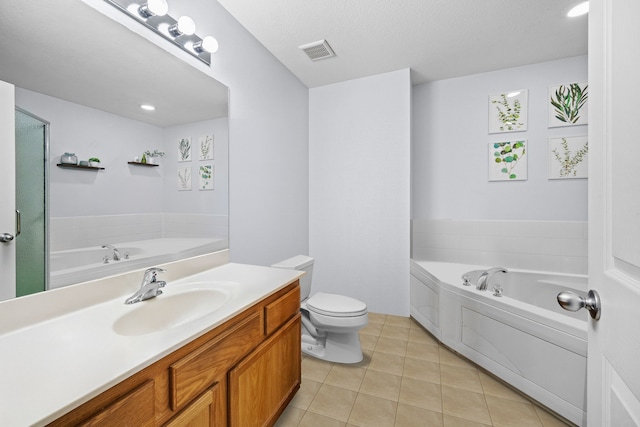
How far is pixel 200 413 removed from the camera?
91 centimetres

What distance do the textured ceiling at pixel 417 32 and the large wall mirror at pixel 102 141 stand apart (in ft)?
2.94

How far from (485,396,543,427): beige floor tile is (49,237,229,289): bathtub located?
190 cm

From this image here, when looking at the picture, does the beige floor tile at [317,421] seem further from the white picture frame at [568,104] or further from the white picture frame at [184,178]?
the white picture frame at [568,104]

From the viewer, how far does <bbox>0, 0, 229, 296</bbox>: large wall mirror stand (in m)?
0.96

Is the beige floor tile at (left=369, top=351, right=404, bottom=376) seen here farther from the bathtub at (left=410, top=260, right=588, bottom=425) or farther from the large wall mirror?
the large wall mirror

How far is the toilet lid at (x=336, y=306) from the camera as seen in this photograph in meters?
1.93

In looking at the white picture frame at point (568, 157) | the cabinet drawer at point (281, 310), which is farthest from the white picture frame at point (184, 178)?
the white picture frame at point (568, 157)

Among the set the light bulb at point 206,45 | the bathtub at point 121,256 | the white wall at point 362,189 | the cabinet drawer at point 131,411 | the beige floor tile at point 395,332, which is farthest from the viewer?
the white wall at point 362,189

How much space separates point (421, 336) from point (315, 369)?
3.44ft

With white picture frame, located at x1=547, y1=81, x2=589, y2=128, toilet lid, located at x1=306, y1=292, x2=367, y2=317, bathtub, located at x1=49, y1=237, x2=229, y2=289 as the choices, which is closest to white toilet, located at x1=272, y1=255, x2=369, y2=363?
toilet lid, located at x1=306, y1=292, x2=367, y2=317

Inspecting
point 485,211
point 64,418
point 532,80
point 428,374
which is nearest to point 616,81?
point 64,418

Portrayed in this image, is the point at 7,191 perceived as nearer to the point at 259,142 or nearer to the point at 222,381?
the point at 222,381

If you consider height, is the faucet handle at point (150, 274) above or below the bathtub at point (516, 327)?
above

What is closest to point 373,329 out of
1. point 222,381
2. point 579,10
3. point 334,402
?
point 334,402
